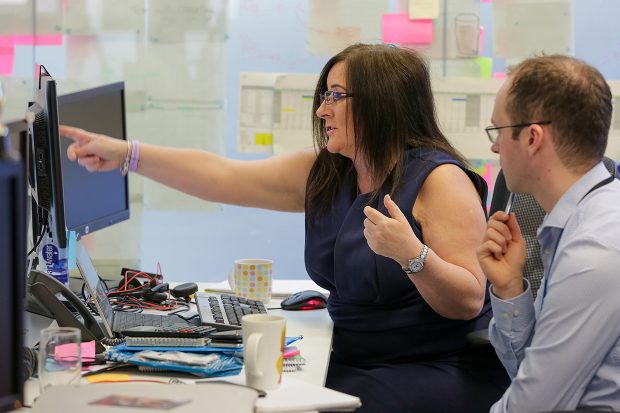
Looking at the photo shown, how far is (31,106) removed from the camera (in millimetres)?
1890

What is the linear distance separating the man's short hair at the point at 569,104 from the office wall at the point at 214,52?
6.08 ft

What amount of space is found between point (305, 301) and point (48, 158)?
0.81 m

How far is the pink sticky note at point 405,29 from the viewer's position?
3287 mm

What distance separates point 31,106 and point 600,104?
1.19 metres

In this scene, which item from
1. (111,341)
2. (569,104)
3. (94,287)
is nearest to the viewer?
(569,104)

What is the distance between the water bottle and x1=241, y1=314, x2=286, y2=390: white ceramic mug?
691 mm

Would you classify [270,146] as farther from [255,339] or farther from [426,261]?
[255,339]

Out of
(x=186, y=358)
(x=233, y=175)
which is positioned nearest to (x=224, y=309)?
(x=186, y=358)

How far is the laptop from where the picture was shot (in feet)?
5.56

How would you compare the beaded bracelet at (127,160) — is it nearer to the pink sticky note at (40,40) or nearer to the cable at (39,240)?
the cable at (39,240)

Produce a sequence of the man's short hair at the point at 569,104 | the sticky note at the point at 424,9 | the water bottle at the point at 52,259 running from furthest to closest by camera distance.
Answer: the sticky note at the point at 424,9 < the water bottle at the point at 52,259 < the man's short hair at the point at 569,104

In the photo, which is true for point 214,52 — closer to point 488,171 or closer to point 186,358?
point 488,171

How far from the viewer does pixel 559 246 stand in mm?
1424

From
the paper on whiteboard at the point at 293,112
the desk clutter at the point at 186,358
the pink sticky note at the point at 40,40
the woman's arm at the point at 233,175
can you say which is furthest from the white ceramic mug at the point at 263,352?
the pink sticky note at the point at 40,40
